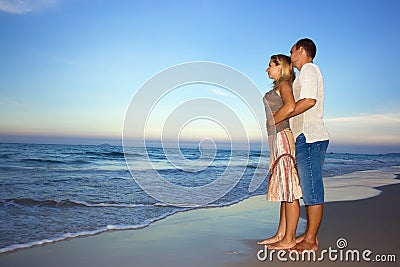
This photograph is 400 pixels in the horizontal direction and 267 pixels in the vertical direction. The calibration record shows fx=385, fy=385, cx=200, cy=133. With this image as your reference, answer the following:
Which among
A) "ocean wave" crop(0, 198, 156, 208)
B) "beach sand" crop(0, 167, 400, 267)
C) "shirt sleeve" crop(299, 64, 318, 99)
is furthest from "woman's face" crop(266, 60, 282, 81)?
"ocean wave" crop(0, 198, 156, 208)

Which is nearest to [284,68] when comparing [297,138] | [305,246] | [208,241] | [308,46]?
[308,46]

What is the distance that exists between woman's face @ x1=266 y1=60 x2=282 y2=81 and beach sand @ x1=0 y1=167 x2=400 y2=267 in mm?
1436

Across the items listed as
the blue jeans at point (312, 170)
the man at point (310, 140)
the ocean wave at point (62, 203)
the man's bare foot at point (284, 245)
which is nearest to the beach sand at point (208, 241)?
the man's bare foot at point (284, 245)

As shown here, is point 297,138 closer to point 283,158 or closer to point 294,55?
point 283,158

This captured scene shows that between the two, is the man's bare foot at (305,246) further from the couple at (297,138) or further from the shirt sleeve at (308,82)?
the shirt sleeve at (308,82)

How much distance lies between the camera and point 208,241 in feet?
11.4

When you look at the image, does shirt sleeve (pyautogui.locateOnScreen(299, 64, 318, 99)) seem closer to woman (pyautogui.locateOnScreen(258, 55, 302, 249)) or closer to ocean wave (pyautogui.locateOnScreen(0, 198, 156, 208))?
woman (pyautogui.locateOnScreen(258, 55, 302, 249))

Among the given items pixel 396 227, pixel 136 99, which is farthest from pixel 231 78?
pixel 396 227

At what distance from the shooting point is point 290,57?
3164mm

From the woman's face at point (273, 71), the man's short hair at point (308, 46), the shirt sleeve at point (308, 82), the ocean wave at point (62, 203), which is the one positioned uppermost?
the man's short hair at point (308, 46)

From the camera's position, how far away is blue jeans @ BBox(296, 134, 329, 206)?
3.00m

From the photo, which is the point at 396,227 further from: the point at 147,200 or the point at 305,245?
the point at 147,200

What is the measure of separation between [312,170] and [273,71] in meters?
0.85

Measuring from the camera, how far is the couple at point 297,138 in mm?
2957
